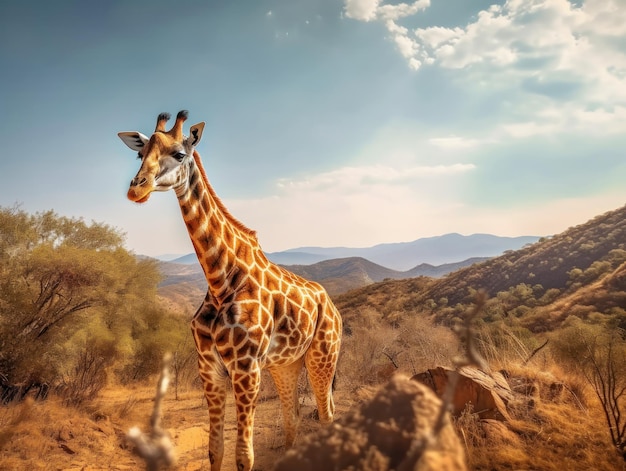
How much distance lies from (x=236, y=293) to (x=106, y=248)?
13.7 metres

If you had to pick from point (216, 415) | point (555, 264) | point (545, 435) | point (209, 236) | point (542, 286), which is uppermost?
point (209, 236)

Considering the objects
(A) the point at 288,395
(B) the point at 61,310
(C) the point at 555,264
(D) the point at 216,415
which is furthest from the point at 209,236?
(C) the point at 555,264

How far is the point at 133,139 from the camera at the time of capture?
12.3ft

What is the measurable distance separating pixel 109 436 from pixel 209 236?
20.3 feet

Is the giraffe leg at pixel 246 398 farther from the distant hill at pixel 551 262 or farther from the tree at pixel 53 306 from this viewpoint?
the distant hill at pixel 551 262

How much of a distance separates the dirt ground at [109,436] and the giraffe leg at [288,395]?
4.35 ft

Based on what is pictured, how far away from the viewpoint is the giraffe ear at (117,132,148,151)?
3703 mm

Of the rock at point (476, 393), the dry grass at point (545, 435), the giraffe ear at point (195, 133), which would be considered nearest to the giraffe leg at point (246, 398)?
the giraffe ear at point (195, 133)

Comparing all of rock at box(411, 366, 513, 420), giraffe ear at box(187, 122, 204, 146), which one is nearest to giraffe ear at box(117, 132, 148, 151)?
giraffe ear at box(187, 122, 204, 146)

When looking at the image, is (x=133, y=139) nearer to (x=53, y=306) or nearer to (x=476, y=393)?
(x=476, y=393)

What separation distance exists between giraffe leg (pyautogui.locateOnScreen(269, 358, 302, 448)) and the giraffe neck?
5.37 feet

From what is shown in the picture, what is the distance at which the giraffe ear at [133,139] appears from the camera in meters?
3.70

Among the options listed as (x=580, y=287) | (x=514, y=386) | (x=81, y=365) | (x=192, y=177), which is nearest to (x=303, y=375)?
(x=514, y=386)

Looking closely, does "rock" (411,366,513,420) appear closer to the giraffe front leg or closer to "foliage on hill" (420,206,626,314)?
the giraffe front leg
